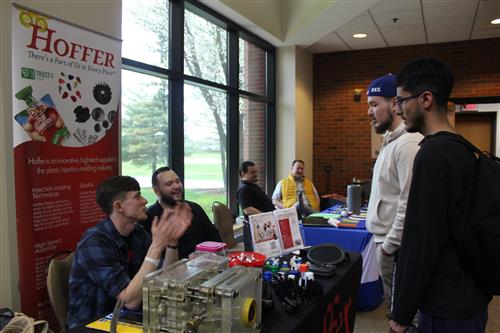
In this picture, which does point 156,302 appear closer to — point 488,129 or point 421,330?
point 421,330

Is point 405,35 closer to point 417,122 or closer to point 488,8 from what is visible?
point 488,8

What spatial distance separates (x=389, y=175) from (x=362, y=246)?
4.28 feet

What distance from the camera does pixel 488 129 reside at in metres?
6.96

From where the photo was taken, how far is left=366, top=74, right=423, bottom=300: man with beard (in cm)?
205

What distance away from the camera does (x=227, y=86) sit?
5.12 metres

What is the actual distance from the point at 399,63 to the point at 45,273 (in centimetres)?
616

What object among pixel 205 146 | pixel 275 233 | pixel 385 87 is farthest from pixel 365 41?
pixel 275 233

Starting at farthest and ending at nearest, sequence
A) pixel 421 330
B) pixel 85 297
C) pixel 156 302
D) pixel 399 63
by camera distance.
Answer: pixel 399 63 → pixel 85 297 → pixel 421 330 → pixel 156 302

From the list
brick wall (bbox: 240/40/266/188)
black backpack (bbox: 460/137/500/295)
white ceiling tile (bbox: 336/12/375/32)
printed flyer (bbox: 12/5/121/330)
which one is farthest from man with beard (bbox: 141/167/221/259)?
white ceiling tile (bbox: 336/12/375/32)

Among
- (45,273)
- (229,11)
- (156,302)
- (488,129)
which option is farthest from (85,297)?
(488,129)

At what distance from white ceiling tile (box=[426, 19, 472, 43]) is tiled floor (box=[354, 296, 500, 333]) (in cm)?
376

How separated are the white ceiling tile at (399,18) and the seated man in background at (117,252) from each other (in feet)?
14.5

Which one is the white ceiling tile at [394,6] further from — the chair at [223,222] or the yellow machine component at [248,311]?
the yellow machine component at [248,311]

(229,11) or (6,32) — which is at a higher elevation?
(229,11)
